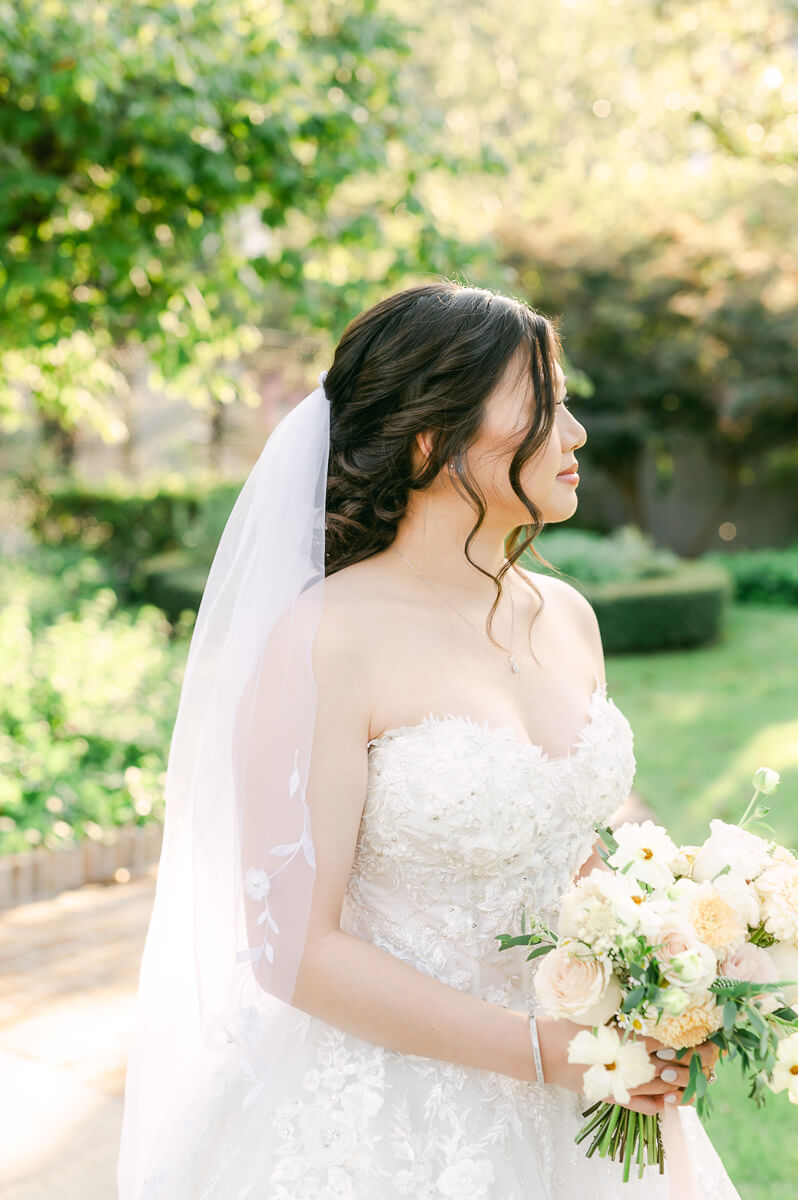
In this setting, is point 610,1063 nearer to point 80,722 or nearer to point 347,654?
point 347,654

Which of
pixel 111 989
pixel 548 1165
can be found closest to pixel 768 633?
pixel 111 989

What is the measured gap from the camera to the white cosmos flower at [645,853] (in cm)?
171

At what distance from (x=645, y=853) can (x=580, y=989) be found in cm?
26

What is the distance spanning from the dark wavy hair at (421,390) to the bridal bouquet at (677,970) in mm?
672

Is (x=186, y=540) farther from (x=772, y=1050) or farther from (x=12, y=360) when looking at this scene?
(x=772, y=1050)

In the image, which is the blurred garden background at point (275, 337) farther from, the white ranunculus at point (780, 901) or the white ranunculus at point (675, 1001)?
the white ranunculus at point (675, 1001)

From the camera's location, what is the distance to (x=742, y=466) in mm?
19203

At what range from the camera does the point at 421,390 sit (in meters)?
2.00

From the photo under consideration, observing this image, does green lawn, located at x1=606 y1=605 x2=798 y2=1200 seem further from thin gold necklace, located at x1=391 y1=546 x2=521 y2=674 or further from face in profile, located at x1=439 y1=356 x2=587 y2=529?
face in profile, located at x1=439 y1=356 x2=587 y2=529

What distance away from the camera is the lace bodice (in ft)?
6.21

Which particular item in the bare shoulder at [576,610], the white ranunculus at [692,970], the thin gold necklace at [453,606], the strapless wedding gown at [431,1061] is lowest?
the strapless wedding gown at [431,1061]

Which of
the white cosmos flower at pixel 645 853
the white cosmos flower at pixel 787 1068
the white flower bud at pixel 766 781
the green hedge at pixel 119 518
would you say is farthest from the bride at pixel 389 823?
the green hedge at pixel 119 518

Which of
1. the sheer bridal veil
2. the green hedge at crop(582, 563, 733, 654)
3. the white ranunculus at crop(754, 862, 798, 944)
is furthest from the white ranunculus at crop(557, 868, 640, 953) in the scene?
the green hedge at crop(582, 563, 733, 654)

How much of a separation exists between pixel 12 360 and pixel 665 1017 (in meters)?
7.12
